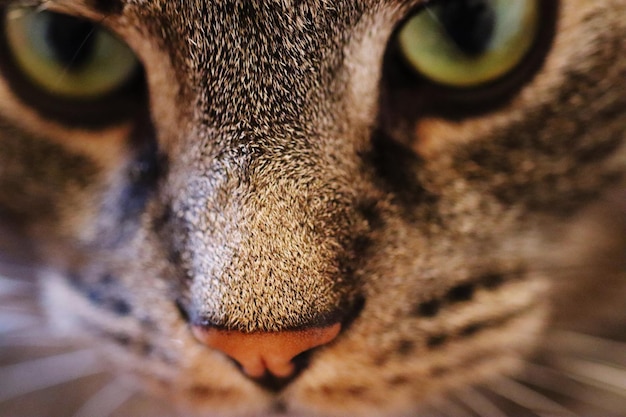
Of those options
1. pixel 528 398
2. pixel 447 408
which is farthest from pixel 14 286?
pixel 528 398

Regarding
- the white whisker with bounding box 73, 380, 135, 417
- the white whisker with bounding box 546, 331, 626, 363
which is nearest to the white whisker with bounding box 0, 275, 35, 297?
the white whisker with bounding box 73, 380, 135, 417

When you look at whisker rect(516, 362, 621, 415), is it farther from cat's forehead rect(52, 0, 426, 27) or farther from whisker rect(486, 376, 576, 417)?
cat's forehead rect(52, 0, 426, 27)

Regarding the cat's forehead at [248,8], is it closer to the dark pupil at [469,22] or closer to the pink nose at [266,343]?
the dark pupil at [469,22]

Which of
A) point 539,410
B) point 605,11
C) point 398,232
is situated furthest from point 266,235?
point 539,410

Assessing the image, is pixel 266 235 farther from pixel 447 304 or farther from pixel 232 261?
pixel 447 304

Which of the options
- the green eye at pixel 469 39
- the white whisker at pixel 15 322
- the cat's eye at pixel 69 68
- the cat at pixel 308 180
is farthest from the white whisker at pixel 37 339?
the green eye at pixel 469 39

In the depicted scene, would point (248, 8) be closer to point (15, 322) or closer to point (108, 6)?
point (108, 6)
